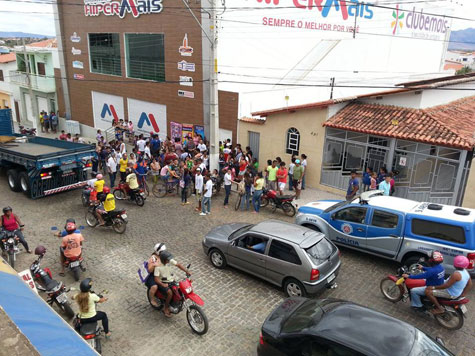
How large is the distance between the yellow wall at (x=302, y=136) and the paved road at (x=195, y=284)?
3698mm

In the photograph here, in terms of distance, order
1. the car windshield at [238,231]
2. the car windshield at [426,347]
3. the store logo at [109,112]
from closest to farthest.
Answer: the car windshield at [426,347] < the car windshield at [238,231] < the store logo at [109,112]

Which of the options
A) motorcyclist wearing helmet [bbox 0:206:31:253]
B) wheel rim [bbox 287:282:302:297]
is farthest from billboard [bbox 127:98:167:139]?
wheel rim [bbox 287:282:302:297]

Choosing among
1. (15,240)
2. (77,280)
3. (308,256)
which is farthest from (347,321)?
(15,240)

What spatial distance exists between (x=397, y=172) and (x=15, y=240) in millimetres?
12730

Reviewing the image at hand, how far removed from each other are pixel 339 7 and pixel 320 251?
20.4 metres

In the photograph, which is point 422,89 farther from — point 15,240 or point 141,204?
point 15,240

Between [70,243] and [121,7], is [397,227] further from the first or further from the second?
[121,7]

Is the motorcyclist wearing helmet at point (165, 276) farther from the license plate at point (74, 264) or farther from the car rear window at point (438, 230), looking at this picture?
the car rear window at point (438, 230)

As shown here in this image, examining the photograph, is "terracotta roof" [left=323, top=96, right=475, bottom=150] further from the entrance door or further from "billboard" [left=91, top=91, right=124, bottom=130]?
"billboard" [left=91, top=91, right=124, bottom=130]

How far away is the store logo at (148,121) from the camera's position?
2369 cm

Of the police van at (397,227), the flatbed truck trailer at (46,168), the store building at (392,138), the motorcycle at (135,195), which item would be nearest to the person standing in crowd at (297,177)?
the store building at (392,138)

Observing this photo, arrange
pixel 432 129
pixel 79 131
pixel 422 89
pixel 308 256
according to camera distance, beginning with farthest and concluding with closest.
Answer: pixel 79 131
pixel 422 89
pixel 432 129
pixel 308 256

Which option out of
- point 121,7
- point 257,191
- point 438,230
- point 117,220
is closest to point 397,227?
point 438,230

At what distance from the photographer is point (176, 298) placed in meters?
7.32
